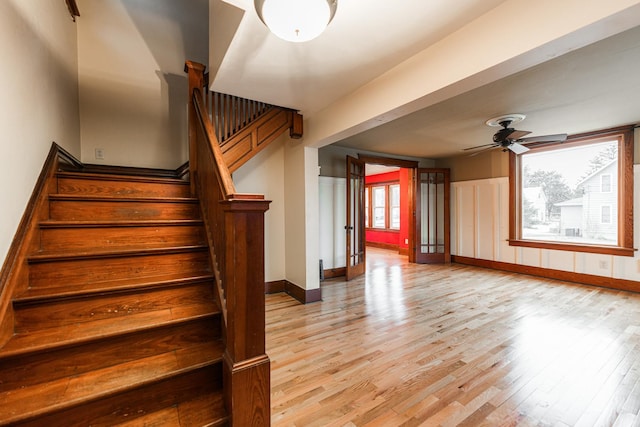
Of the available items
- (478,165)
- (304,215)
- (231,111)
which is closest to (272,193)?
(304,215)

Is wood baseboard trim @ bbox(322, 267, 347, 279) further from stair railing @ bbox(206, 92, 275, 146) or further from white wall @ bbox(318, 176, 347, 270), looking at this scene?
stair railing @ bbox(206, 92, 275, 146)

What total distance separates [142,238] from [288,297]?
2.14 metres

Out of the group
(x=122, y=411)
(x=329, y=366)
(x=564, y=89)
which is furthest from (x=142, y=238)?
(x=564, y=89)

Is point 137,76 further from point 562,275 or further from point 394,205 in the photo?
point 562,275

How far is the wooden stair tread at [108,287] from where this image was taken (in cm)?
143

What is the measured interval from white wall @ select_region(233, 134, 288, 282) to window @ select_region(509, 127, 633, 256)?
4.37m

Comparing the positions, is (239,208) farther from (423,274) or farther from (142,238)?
(423,274)

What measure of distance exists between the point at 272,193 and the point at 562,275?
16.4 ft

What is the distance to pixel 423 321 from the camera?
2.90 meters

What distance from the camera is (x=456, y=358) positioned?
2.19 m

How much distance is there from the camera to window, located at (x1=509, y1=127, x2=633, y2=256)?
3906 mm

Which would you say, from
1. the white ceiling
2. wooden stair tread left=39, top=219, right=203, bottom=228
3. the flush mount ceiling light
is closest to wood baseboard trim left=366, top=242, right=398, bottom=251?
the white ceiling

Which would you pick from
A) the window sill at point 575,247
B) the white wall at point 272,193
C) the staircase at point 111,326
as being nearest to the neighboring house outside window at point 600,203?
the window sill at point 575,247

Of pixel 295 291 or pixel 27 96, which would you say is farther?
pixel 295 291
